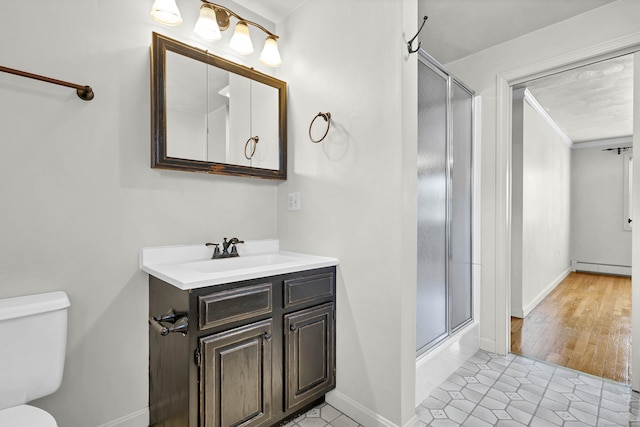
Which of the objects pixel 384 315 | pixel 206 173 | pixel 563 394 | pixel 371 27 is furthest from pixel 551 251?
pixel 206 173

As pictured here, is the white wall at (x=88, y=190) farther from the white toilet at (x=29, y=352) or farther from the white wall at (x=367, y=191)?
the white wall at (x=367, y=191)

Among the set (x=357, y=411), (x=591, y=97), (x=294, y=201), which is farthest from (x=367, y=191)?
(x=591, y=97)

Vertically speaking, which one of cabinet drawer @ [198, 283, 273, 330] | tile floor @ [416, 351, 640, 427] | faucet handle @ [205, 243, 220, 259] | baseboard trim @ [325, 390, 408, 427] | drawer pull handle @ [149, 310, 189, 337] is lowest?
tile floor @ [416, 351, 640, 427]

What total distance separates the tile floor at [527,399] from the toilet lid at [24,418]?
1.63 meters

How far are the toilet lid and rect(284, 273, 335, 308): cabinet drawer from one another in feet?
3.03

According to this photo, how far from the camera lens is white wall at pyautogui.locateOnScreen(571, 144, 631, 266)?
5207 millimetres

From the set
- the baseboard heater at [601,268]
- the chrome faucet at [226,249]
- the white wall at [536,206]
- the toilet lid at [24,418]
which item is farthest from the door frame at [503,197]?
the baseboard heater at [601,268]

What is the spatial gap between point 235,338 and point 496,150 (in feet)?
7.72

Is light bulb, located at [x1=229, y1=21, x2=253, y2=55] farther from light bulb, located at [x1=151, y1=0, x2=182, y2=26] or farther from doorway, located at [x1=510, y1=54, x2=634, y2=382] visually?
doorway, located at [x1=510, y1=54, x2=634, y2=382]

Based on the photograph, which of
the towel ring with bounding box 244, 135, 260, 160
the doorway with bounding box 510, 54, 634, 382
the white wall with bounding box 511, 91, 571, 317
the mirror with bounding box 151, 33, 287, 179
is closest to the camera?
the mirror with bounding box 151, 33, 287, 179

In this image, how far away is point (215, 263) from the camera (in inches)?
68.2

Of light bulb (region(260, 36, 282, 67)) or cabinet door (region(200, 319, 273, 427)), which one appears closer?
cabinet door (region(200, 319, 273, 427))

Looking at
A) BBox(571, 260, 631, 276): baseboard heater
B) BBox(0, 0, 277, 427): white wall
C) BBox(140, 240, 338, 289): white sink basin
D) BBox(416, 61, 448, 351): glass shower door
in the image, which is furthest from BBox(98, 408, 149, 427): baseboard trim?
BBox(571, 260, 631, 276): baseboard heater

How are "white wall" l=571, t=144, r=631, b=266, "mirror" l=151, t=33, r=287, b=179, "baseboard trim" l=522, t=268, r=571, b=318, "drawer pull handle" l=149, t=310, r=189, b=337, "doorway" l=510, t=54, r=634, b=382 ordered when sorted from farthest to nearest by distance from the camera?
"white wall" l=571, t=144, r=631, b=266, "baseboard trim" l=522, t=268, r=571, b=318, "doorway" l=510, t=54, r=634, b=382, "mirror" l=151, t=33, r=287, b=179, "drawer pull handle" l=149, t=310, r=189, b=337
